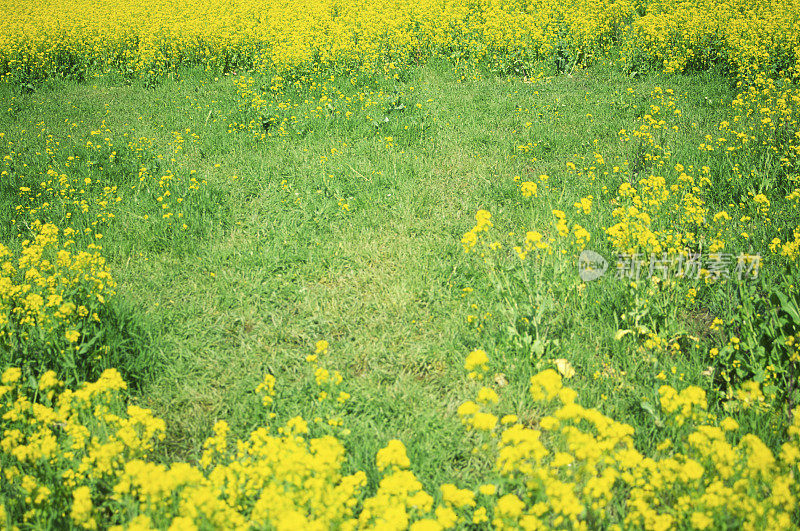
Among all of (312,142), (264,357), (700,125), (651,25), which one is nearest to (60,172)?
(312,142)

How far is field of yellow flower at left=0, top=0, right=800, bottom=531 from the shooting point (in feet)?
6.84

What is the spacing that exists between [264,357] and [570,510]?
2.18 meters

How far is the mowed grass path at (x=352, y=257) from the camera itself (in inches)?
117

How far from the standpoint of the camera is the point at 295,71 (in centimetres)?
834

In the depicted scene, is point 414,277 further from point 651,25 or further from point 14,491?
point 651,25
